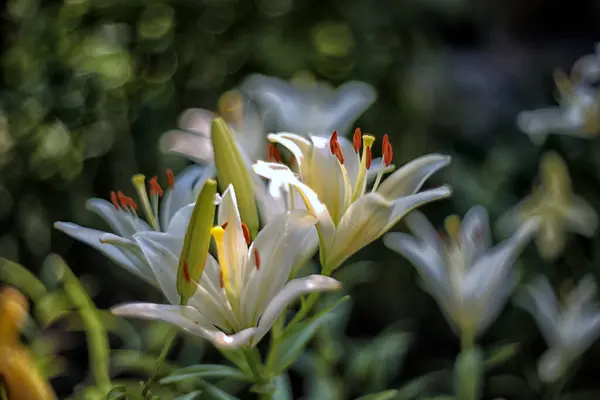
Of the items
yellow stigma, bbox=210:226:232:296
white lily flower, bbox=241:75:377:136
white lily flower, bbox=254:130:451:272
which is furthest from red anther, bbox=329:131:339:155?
white lily flower, bbox=241:75:377:136

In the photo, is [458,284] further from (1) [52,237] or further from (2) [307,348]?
(1) [52,237]

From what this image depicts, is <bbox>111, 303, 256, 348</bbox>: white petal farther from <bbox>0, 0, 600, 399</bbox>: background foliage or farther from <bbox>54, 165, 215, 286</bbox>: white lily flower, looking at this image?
<bbox>0, 0, 600, 399</bbox>: background foliage

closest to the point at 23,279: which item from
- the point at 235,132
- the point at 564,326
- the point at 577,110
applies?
the point at 235,132

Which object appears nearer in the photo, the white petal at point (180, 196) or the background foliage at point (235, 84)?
the white petal at point (180, 196)

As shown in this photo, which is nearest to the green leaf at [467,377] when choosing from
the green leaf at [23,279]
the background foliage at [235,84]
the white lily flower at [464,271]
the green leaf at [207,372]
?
the white lily flower at [464,271]

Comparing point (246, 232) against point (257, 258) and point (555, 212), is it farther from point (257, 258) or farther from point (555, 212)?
point (555, 212)

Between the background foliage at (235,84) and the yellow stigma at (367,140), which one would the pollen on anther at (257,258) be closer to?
the yellow stigma at (367,140)

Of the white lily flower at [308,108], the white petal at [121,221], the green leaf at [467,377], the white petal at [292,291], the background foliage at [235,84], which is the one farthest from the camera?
the background foliage at [235,84]
